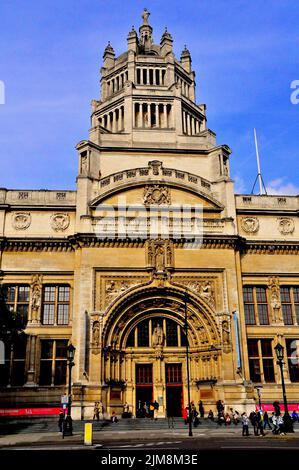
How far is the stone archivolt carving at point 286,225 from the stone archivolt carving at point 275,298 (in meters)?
4.60

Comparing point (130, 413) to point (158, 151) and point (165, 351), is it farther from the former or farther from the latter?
point (158, 151)

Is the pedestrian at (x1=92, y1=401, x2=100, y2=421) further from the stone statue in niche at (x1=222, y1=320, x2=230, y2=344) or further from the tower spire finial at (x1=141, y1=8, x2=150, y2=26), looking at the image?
the tower spire finial at (x1=141, y1=8, x2=150, y2=26)

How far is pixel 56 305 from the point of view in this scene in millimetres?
38062

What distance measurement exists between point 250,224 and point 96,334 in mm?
16789

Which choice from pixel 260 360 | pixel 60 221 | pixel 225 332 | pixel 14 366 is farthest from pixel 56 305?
pixel 260 360

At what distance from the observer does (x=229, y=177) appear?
4231cm

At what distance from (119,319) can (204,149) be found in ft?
64.5

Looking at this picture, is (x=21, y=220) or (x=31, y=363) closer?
(x=31, y=363)

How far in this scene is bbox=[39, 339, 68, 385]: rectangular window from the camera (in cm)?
3653

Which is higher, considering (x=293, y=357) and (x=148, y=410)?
(x=293, y=357)

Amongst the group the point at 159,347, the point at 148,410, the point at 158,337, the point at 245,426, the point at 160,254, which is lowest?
the point at 245,426

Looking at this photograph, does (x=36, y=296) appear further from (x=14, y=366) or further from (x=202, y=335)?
(x=202, y=335)

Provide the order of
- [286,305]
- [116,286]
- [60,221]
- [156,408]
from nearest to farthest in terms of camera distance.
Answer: [156,408] < [116,286] < [60,221] < [286,305]

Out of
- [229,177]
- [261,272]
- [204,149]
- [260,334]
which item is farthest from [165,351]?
[204,149]
